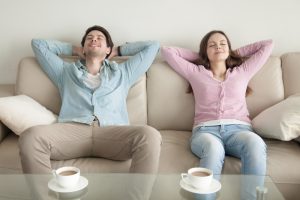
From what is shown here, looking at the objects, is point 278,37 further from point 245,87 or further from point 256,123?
point 256,123

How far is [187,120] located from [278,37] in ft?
3.08

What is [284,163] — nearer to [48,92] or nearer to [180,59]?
[180,59]

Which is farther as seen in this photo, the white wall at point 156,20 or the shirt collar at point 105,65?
the white wall at point 156,20

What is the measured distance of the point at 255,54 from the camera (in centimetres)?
236

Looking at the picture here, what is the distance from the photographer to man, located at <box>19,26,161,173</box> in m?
1.79

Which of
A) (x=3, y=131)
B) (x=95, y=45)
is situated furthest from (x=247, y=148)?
(x=3, y=131)

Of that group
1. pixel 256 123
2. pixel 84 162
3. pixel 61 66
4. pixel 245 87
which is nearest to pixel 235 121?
pixel 256 123

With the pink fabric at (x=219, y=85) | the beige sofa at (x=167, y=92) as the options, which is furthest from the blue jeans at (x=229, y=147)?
the beige sofa at (x=167, y=92)

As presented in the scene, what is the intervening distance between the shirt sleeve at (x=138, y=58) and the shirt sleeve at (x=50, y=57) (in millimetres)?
406

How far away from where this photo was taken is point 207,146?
6.17ft

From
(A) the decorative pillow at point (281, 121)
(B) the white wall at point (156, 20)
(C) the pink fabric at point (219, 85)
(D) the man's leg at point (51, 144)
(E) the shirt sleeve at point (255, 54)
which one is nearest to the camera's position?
(D) the man's leg at point (51, 144)

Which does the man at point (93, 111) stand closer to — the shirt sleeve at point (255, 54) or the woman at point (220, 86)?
the woman at point (220, 86)

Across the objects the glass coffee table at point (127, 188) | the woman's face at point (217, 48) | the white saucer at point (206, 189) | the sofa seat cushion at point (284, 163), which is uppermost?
the woman's face at point (217, 48)

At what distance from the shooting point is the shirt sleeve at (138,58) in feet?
7.60
